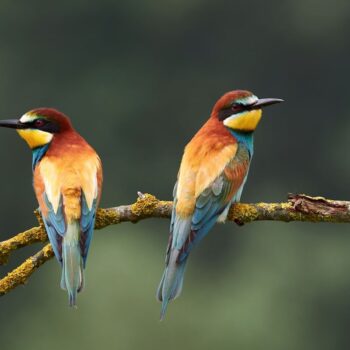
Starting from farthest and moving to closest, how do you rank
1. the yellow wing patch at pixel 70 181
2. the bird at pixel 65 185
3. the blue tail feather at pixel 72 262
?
the yellow wing patch at pixel 70 181 < the bird at pixel 65 185 < the blue tail feather at pixel 72 262

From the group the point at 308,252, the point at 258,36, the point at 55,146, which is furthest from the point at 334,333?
the point at 55,146

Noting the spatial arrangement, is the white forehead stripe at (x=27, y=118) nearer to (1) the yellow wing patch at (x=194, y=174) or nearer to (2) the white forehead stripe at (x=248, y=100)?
(1) the yellow wing patch at (x=194, y=174)

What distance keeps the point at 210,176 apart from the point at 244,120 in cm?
24

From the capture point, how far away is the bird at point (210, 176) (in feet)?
13.3

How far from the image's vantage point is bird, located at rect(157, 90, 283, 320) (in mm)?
4047

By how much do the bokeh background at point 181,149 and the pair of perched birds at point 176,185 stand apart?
19.9 m

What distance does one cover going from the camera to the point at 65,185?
4.08 m

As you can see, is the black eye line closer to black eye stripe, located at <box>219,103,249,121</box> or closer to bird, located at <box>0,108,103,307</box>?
black eye stripe, located at <box>219,103,249,121</box>

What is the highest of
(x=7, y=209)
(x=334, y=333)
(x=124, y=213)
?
(x=124, y=213)

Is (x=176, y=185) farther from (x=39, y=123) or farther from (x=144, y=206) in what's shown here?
(x=39, y=123)

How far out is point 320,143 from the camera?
129ft

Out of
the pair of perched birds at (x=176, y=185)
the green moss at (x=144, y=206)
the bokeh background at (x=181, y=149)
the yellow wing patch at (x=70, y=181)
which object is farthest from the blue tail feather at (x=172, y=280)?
the bokeh background at (x=181, y=149)

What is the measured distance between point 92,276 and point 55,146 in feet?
75.6

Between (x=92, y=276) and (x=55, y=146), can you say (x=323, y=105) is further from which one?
(x=55, y=146)
